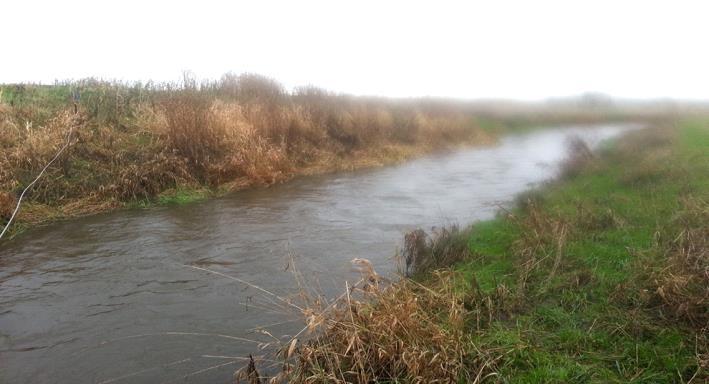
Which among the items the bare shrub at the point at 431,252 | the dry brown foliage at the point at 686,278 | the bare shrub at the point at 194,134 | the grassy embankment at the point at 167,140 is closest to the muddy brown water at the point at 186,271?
the bare shrub at the point at 431,252

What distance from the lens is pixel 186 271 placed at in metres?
7.30

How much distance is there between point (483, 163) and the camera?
19.8 meters

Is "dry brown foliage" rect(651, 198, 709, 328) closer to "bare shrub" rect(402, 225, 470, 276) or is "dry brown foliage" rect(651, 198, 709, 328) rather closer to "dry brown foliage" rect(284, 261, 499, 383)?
"dry brown foliage" rect(284, 261, 499, 383)

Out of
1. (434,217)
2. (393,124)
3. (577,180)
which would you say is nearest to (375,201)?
(434,217)

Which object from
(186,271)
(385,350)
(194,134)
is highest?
(194,134)

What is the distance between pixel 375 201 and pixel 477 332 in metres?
7.80

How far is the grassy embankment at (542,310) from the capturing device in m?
3.87

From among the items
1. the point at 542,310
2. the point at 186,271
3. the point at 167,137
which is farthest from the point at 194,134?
the point at 542,310

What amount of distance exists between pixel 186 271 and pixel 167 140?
7.34 m

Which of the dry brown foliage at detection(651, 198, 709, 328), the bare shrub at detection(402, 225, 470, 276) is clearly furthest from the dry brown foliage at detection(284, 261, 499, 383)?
the bare shrub at detection(402, 225, 470, 276)

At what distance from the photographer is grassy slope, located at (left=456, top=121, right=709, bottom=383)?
3971 mm

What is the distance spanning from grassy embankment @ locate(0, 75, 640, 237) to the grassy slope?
8.04m

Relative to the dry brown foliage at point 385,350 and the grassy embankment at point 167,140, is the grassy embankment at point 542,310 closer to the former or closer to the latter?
the dry brown foliage at point 385,350

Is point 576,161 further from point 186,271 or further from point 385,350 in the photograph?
point 385,350
